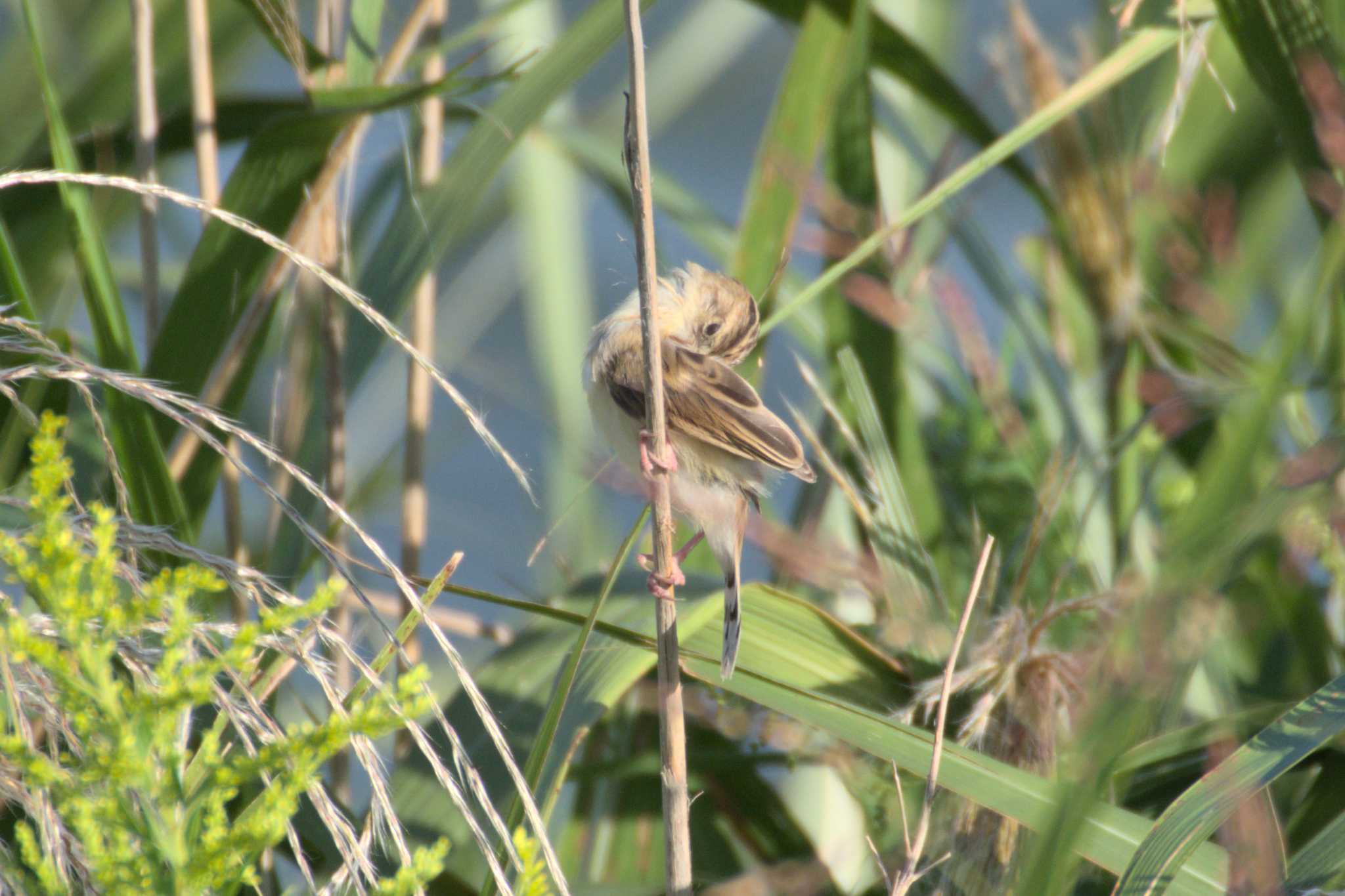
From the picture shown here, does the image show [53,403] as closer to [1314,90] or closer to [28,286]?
[28,286]

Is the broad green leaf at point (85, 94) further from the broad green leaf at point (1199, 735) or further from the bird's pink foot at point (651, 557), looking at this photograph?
the broad green leaf at point (1199, 735)

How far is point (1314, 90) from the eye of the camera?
1295 mm

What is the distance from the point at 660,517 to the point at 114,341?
683 mm

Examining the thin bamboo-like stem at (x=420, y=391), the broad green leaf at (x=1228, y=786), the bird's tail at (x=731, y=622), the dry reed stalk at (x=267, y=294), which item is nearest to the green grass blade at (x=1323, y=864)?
the broad green leaf at (x=1228, y=786)


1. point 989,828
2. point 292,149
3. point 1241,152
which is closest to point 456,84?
point 292,149

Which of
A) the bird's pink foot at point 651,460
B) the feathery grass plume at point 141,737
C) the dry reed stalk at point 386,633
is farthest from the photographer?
the bird's pink foot at point 651,460

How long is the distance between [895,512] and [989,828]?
41 cm

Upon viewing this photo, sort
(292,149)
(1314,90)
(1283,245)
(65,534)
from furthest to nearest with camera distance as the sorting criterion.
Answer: (1283,245)
(292,149)
(1314,90)
(65,534)

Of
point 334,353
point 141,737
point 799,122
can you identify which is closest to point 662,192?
point 799,122

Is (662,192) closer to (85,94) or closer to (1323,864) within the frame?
(85,94)

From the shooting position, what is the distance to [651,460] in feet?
3.72

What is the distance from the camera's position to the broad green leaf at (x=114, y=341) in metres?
1.25

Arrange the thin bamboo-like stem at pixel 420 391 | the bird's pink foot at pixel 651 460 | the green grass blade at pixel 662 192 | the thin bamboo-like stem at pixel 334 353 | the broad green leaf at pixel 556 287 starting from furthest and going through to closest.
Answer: the broad green leaf at pixel 556 287 → the green grass blade at pixel 662 192 → the thin bamboo-like stem at pixel 420 391 → the thin bamboo-like stem at pixel 334 353 → the bird's pink foot at pixel 651 460

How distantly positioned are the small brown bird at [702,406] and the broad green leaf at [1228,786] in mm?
494
